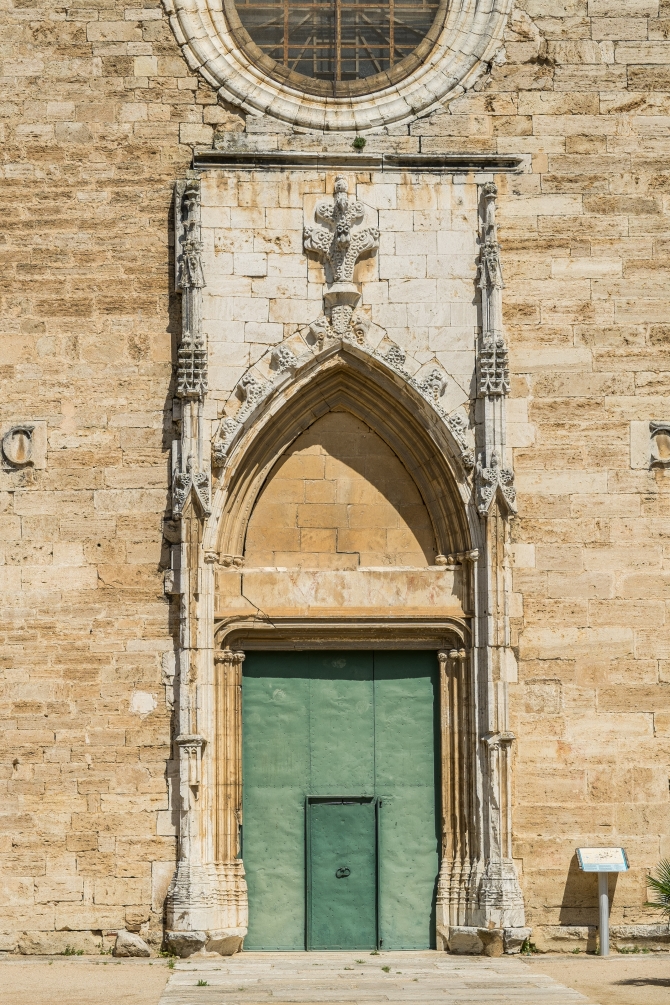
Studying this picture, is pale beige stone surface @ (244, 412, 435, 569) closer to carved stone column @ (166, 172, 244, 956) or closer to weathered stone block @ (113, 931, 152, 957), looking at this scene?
carved stone column @ (166, 172, 244, 956)

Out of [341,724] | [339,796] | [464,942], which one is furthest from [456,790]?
[464,942]

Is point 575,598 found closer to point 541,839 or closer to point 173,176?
point 541,839

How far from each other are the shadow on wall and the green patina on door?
110 cm

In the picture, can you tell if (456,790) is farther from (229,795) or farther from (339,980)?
(339,980)

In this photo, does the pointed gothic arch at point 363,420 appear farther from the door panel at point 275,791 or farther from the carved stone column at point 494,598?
the door panel at point 275,791

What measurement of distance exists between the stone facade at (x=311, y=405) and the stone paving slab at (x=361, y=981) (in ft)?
1.77

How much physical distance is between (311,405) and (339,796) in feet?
10.8

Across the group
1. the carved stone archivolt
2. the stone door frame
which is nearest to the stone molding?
the stone door frame

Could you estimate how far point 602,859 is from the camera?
13.1 m

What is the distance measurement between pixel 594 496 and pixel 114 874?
5.00 m

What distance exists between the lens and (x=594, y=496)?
45.0 feet

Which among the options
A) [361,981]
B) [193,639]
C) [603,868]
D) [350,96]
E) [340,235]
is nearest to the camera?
[361,981]

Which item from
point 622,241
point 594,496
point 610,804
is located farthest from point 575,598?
point 622,241

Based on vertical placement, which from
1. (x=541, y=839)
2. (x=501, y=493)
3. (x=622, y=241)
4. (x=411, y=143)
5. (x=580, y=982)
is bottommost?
(x=580, y=982)
